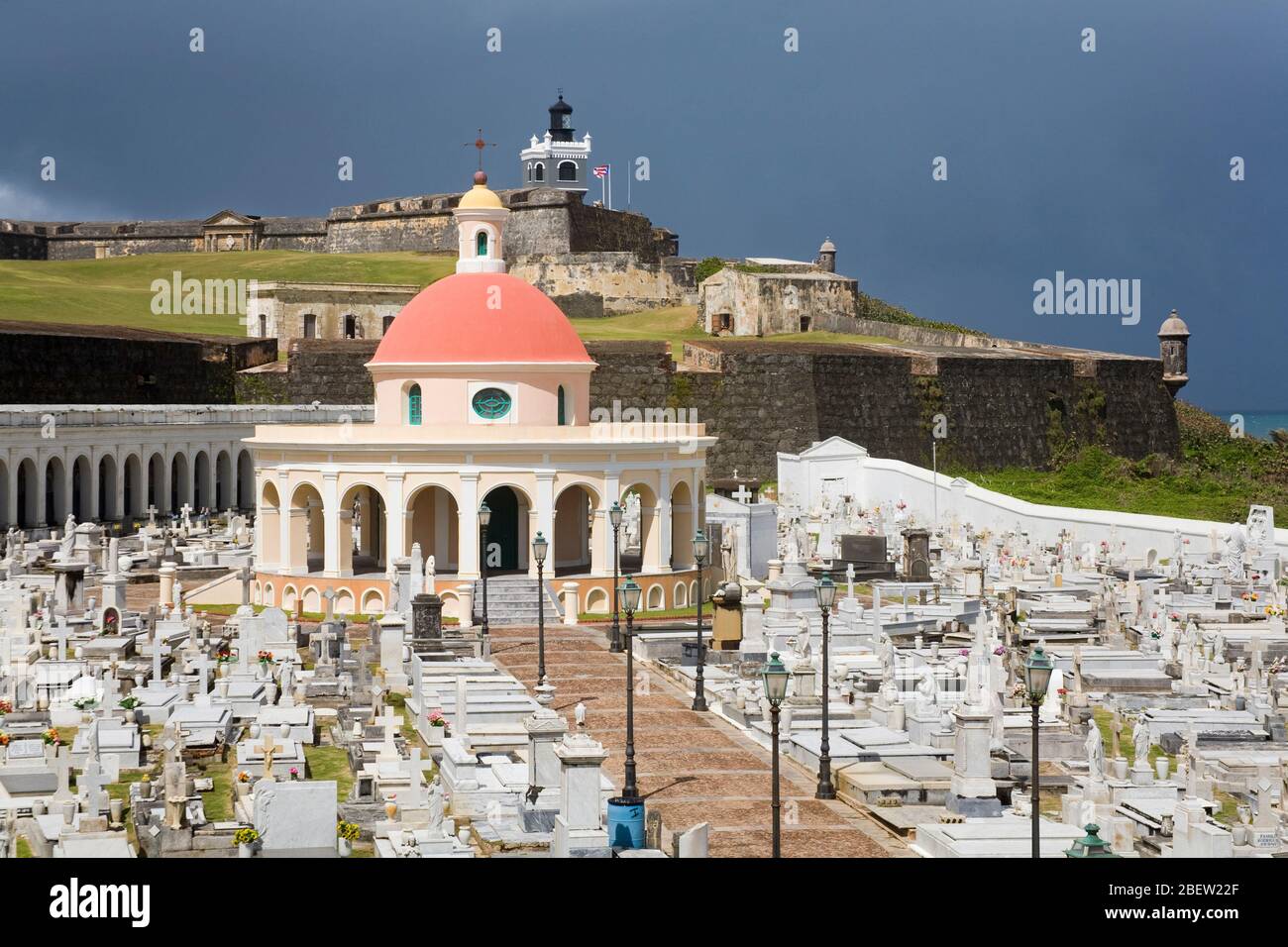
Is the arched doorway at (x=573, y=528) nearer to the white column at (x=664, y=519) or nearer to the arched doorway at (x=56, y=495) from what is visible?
the white column at (x=664, y=519)

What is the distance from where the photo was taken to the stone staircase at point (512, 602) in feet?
109

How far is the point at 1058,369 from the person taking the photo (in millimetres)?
70688

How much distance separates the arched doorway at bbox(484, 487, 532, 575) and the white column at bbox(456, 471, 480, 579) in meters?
Result: 1.76

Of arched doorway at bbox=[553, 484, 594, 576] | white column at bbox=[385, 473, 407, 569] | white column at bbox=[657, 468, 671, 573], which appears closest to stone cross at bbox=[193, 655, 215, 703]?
white column at bbox=[385, 473, 407, 569]

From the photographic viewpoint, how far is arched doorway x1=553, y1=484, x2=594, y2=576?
38250 mm

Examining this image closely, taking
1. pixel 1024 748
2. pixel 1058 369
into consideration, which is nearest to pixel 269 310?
pixel 1058 369

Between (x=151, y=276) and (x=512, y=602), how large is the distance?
61.0 meters

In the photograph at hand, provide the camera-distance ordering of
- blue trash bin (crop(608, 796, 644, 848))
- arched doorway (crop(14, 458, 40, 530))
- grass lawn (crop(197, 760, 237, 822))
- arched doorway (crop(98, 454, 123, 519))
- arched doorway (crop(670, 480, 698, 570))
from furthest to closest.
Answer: arched doorway (crop(98, 454, 123, 519)) → arched doorway (crop(14, 458, 40, 530)) → arched doorway (crop(670, 480, 698, 570)) → grass lawn (crop(197, 760, 237, 822)) → blue trash bin (crop(608, 796, 644, 848))

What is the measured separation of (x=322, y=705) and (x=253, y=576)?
1164 centimetres

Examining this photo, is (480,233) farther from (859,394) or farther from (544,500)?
(859,394)

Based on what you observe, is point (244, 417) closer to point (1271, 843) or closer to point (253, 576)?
point (253, 576)

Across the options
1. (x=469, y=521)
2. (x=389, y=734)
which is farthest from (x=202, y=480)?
(x=389, y=734)

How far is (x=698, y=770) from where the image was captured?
20.8 meters

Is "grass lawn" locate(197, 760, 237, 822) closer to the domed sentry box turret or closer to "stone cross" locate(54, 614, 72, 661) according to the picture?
"stone cross" locate(54, 614, 72, 661)
